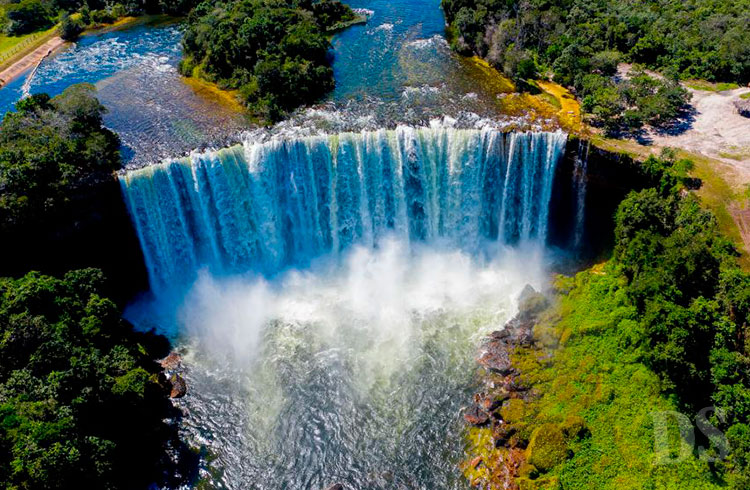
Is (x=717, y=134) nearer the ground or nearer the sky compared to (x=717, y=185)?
nearer the sky

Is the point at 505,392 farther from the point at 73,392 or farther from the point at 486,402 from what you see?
the point at 73,392

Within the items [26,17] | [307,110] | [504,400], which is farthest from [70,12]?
[504,400]

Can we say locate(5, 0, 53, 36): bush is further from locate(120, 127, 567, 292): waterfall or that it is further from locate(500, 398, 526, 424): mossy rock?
locate(500, 398, 526, 424): mossy rock

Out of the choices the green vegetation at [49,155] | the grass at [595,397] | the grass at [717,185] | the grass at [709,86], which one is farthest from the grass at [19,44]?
the grass at [709,86]

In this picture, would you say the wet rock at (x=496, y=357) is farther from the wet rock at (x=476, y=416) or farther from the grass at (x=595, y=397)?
the wet rock at (x=476, y=416)

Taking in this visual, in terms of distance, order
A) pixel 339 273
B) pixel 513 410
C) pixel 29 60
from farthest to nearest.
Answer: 1. pixel 29 60
2. pixel 339 273
3. pixel 513 410

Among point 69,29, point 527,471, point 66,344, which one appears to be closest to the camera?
point 527,471

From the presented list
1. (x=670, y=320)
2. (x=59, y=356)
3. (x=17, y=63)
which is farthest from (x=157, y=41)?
(x=670, y=320)
